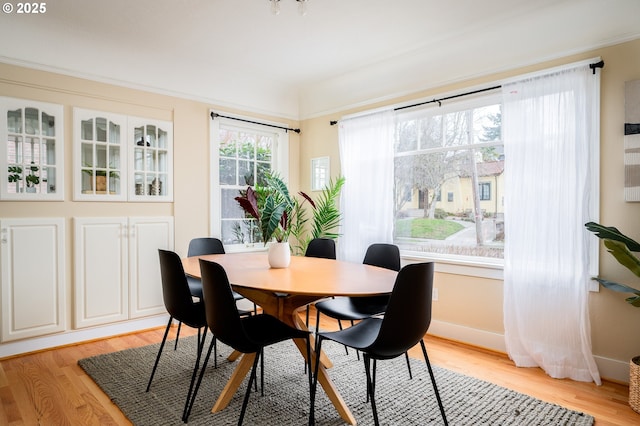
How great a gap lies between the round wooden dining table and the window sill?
3.94 ft

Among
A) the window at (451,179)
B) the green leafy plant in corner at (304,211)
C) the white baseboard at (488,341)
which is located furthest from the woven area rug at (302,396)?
the window at (451,179)

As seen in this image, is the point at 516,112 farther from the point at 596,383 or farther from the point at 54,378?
the point at 54,378

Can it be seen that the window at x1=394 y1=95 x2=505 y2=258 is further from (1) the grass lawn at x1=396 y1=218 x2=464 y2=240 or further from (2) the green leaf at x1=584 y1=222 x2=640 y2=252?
(2) the green leaf at x1=584 y1=222 x2=640 y2=252

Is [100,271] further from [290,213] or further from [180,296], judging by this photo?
[290,213]

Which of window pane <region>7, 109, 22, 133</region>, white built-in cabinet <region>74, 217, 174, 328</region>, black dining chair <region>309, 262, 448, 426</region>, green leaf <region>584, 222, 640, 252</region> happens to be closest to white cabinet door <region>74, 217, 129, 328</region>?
white built-in cabinet <region>74, 217, 174, 328</region>

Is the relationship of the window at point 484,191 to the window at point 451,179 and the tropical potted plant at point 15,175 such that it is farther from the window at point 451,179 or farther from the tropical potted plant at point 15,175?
the tropical potted plant at point 15,175

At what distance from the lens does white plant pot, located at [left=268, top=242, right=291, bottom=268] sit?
8.71 ft

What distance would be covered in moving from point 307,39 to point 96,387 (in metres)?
3.18

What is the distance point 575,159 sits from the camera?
2.79 m

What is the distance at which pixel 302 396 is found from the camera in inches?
96.7

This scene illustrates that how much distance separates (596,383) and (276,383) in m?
2.17

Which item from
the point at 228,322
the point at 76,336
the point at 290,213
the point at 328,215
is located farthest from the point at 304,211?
the point at 228,322

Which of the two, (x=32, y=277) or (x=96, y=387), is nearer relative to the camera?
(x=96, y=387)

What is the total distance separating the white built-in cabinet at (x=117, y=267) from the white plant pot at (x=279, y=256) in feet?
5.83
